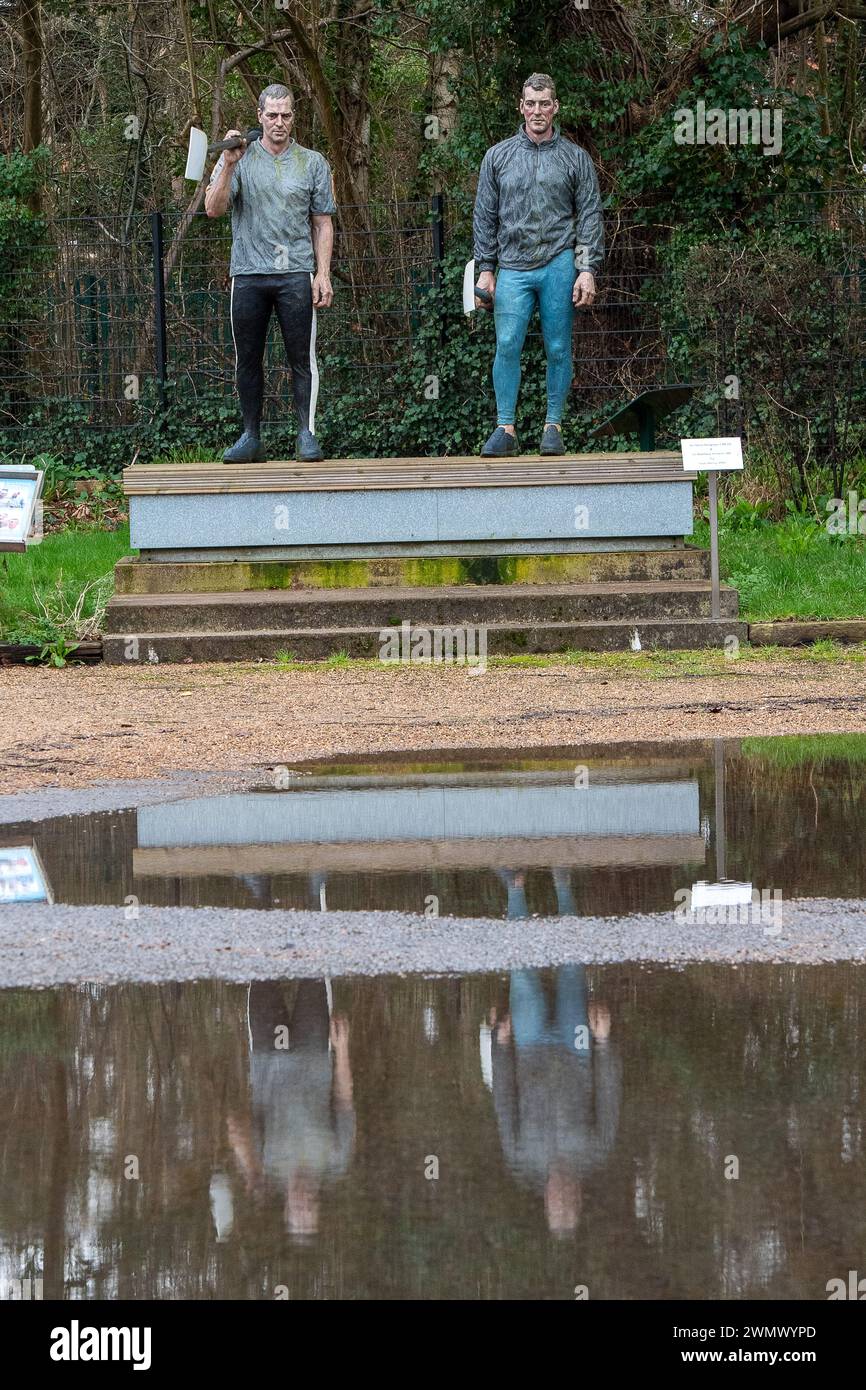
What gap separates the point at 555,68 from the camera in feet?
61.3

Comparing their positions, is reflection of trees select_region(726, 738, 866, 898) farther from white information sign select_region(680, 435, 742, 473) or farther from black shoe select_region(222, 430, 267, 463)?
black shoe select_region(222, 430, 267, 463)

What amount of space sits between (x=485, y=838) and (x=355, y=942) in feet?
4.80

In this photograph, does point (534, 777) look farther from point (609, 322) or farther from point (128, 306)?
point (128, 306)

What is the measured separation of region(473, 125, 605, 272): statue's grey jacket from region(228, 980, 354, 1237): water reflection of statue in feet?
28.9

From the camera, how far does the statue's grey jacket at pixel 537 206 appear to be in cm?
1257

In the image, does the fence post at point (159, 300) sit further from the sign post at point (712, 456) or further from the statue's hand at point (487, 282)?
the sign post at point (712, 456)

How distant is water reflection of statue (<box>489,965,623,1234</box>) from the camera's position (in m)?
3.55

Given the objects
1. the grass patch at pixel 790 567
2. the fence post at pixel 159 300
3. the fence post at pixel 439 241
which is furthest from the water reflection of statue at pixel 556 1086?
the fence post at pixel 159 300

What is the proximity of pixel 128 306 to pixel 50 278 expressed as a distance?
921mm

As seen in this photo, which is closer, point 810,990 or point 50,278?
point 810,990

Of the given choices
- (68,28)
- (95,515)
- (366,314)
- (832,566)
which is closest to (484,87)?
(366,314)

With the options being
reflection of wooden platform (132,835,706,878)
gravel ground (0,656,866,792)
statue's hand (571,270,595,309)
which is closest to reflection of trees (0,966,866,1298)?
reflection of wooden platform (132,835,706,878)

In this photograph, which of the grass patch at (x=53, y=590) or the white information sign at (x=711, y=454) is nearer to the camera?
the white information sign at (x=711, y=454)

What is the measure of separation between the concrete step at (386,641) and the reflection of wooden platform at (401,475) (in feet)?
3.77
